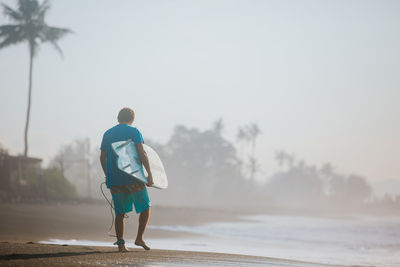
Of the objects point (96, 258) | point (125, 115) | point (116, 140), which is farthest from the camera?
point (125, 115)

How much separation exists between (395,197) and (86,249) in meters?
122

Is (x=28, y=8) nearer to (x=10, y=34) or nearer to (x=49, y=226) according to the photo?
(x=10, y=34)

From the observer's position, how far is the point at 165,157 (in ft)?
309

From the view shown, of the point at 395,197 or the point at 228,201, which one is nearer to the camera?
the point at 228,201

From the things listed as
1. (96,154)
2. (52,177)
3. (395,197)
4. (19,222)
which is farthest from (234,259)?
(395,197)

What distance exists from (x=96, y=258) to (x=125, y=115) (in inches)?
77.6

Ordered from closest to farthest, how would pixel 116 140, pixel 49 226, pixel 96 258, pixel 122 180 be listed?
pixel 96 258
pixel 122 180
pixel 116 140
pixel 49 226

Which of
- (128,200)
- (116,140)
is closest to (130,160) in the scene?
(116,140)

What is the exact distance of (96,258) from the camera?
6.16m

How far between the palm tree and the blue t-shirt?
28622mm

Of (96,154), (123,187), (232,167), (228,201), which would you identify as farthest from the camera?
(96,154)

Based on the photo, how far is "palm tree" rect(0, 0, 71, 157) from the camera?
113 feet

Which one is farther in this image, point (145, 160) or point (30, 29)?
point (30, 29)

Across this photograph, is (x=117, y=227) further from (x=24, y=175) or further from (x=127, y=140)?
(x=24, y=175)
